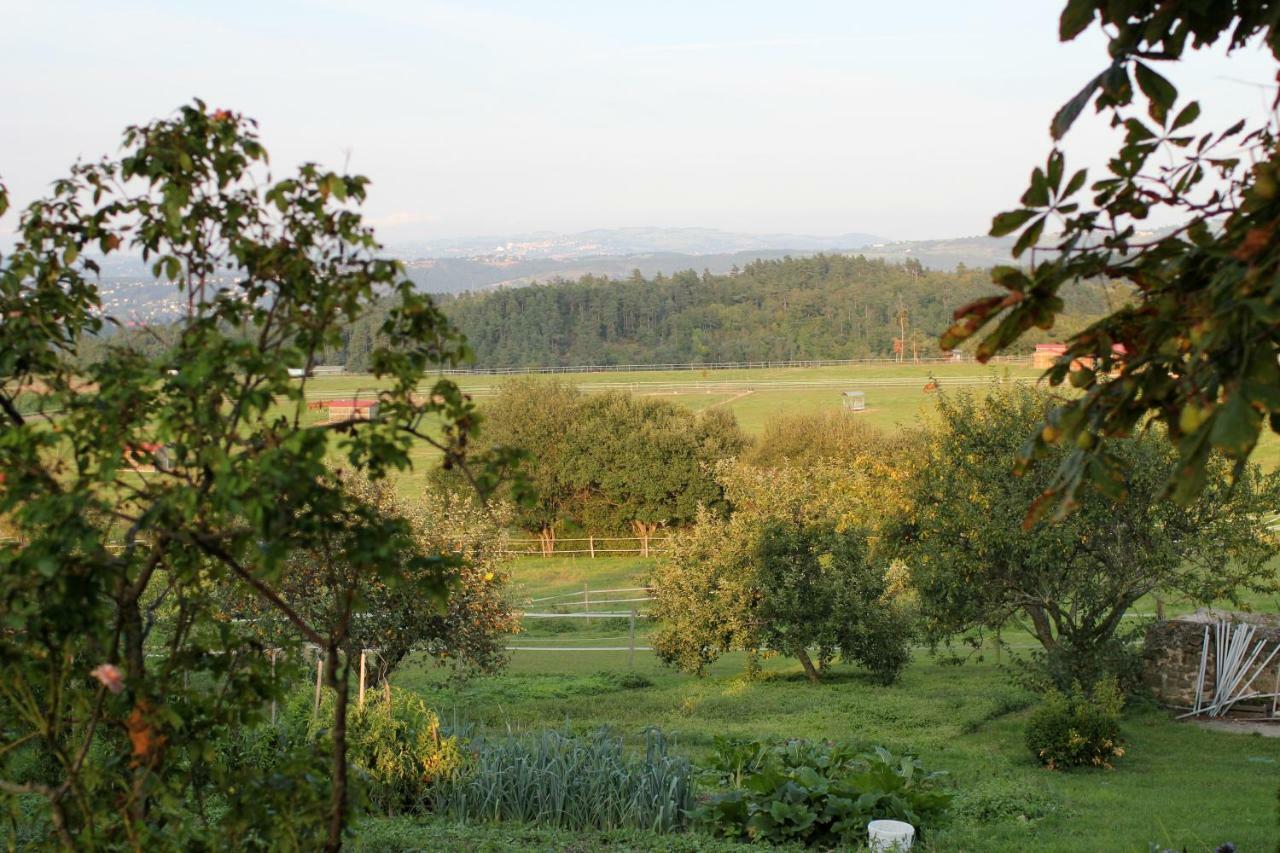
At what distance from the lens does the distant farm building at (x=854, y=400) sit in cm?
7850

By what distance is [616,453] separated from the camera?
50.5m

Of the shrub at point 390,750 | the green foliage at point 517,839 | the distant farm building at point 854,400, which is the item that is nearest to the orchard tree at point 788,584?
the shrub at point 390,750

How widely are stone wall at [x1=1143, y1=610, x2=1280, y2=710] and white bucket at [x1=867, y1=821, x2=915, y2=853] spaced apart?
387 inches

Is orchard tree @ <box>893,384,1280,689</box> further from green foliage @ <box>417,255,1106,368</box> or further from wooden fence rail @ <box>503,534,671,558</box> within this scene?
green foliage @ <box>417,255,1106,368</box>

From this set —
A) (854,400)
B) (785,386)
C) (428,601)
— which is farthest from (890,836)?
(785,386)

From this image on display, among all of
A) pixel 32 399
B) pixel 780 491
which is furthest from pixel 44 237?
pixel 780 491

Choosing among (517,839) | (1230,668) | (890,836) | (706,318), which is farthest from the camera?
(706,318)

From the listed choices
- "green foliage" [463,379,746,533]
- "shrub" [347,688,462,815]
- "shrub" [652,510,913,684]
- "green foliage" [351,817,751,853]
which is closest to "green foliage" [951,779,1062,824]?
"green foliage" [351,817,751,853]

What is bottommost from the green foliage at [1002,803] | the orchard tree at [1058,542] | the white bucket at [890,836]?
the green foliage at [1002,803]

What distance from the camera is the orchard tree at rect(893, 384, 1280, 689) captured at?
542 inches

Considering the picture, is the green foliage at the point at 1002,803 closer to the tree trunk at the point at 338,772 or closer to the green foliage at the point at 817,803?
the green foliage at the point at 817,803

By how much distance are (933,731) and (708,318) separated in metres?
115

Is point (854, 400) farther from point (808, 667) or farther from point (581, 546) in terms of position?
point (808, 667)

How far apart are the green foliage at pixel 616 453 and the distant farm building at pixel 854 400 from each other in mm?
27259
